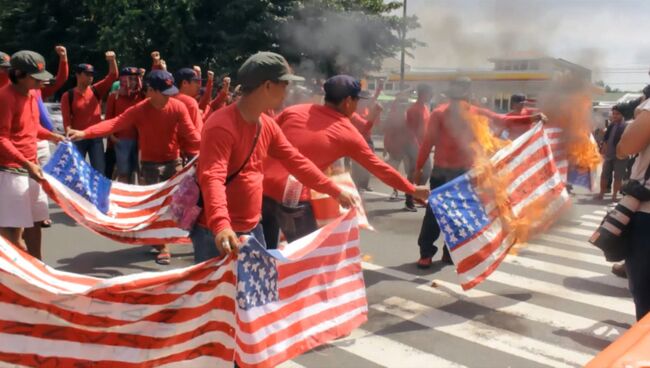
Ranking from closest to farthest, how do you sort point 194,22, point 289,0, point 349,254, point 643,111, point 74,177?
point 643,111 → point 349,254 → point 74,177 → point 289,0 → point 194,22

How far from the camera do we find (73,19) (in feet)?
100

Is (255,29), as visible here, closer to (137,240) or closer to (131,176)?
(131,176)

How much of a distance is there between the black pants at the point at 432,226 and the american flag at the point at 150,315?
310 cm

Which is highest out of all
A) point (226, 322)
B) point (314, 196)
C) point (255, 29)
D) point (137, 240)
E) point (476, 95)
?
point (255, 29)

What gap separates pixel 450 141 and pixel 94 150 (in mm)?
4554

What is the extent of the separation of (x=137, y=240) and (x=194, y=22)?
1835 cm

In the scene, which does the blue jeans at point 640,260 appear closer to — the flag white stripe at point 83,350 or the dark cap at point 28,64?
the flag white stripe at point 83,350

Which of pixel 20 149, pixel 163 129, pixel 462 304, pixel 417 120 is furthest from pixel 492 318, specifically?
pixel 417 120

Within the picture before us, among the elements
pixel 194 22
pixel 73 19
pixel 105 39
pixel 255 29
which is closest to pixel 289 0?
pixel 255 29

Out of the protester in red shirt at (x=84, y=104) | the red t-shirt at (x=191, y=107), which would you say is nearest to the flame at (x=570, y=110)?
the red t-shirt at (x=191, y=107)

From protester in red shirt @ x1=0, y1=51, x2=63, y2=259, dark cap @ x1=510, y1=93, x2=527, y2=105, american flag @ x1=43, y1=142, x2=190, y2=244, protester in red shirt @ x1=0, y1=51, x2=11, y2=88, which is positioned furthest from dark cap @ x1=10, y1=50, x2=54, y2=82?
dark cap @ x1=510, y1=93, x2=527, y2=105

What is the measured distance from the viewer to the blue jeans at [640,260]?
3268 mm

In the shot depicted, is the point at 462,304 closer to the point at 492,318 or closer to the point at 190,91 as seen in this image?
the point at 492,318

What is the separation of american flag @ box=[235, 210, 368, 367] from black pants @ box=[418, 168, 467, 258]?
2.33 meters
